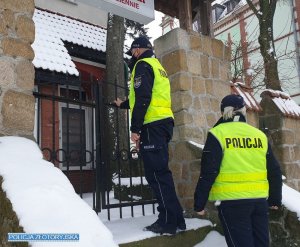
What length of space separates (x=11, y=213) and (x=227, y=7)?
1069 inches

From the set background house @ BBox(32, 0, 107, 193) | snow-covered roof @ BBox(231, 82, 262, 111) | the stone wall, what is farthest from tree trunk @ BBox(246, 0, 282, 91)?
background house @ BBox(32, 0, 107, 193)

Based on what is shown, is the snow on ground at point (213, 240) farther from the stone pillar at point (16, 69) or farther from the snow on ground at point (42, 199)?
the stone pillar at point (16, 69)

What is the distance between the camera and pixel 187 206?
433cm

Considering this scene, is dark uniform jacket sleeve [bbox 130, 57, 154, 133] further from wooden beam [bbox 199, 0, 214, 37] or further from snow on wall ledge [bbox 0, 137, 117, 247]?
wooden beam [bbox 199, 0, 214, 37]

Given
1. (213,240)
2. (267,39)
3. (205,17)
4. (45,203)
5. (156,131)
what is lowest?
(213,240)

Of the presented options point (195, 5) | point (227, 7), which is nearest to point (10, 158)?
point (195, 5)

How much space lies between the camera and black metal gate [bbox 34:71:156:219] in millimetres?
3668

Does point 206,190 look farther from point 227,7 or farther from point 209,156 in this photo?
point 227,7

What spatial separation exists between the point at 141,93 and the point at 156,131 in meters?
0.39

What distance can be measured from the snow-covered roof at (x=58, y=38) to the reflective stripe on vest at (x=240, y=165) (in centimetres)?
624

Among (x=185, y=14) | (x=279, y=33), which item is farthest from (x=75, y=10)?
(x=279, y=33)

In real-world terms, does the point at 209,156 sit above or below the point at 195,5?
below

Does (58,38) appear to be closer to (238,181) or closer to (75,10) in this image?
(75,10)

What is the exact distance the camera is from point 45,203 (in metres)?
2.01
